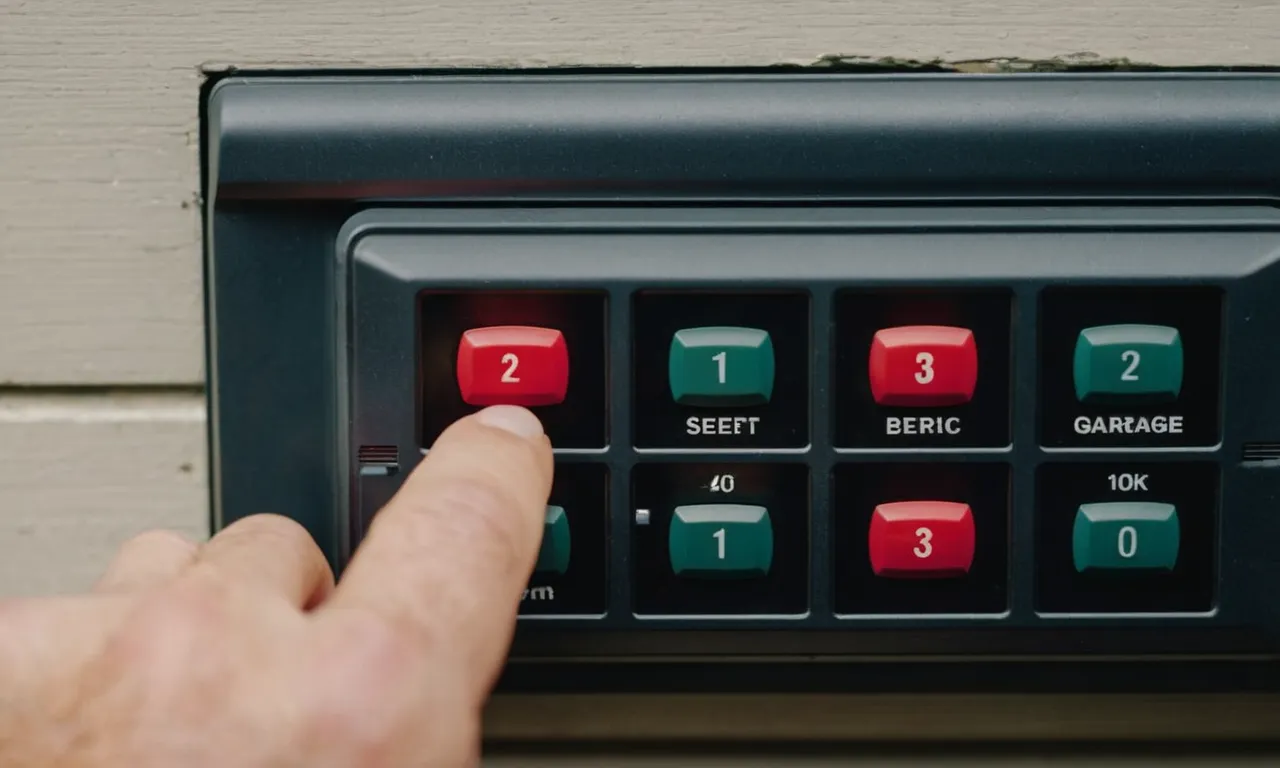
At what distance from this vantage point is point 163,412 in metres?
0.39

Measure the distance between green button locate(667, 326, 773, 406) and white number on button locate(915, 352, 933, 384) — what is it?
1.9 inches

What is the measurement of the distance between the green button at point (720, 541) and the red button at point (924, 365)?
0.20ft

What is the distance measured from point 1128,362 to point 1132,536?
58mm

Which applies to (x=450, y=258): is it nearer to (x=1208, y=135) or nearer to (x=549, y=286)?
(x=549, y=286)

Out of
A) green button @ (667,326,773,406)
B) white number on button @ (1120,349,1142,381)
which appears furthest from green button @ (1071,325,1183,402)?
green button @ (667,326,773,406)

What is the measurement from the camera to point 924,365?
350 mm

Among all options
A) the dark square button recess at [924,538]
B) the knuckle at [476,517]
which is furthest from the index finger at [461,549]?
the dark square button recess at [924,538]

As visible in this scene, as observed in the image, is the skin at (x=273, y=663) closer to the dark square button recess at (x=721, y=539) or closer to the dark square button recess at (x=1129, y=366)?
the dark square button recess at (x=721, y=539)

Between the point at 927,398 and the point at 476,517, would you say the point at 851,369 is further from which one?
the point at 476,517

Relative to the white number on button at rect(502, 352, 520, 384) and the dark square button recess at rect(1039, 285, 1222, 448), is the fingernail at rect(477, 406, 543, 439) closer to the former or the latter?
the white number on button at rect(502, 352, 520, 384)

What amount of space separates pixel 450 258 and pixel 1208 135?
0.84 ft

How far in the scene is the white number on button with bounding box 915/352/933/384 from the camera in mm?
350

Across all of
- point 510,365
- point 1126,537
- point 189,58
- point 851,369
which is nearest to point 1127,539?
point 1126,537

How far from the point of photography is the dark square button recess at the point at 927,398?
1.17 feet
